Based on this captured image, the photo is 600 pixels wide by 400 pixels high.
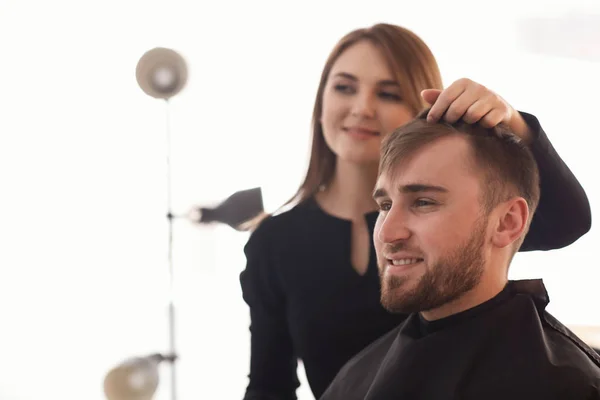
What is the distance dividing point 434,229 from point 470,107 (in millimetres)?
216

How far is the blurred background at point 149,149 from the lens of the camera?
160cm

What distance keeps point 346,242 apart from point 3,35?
3.54 ft

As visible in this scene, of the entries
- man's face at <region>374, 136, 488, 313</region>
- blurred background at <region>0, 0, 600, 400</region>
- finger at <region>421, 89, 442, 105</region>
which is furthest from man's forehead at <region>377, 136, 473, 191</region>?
blurred background at <region>0, 0, 600, 400</region>

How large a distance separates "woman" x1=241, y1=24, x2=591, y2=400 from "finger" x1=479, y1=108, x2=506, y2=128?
29cm

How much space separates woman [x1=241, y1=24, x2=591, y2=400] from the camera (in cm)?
148

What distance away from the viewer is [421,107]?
4.79 feet

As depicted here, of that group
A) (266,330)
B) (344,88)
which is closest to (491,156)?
(344,88)

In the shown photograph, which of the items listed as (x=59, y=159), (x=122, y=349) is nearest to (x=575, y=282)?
(x=122, y=349)

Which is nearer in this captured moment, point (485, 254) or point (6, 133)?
point (485, 254)

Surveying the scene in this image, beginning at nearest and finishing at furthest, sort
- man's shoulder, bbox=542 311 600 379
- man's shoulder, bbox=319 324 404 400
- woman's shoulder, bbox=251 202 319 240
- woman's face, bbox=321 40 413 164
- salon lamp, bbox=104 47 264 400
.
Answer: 1. man's shoulder, bbox=542 311 600 379
2. man's shoulder, bbox=319 324 404 400
3. woman's face, bbox=321 40 413 164
4. woman's shoulder, bbox=251 202 319 240
5. salon lamp, bbox=104 47 264 400

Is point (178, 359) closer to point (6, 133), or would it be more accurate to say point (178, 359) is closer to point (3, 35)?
point (6, 133)

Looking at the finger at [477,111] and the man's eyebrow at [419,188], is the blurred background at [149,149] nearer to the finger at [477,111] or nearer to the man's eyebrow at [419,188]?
the finger at [477,111]

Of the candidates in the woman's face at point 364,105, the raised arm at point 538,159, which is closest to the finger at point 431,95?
the raised arm at point 538,159

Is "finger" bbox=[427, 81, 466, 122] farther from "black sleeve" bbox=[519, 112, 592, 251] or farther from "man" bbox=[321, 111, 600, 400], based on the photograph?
"black sleeve" bbox=[519, 112, 592, 251]
